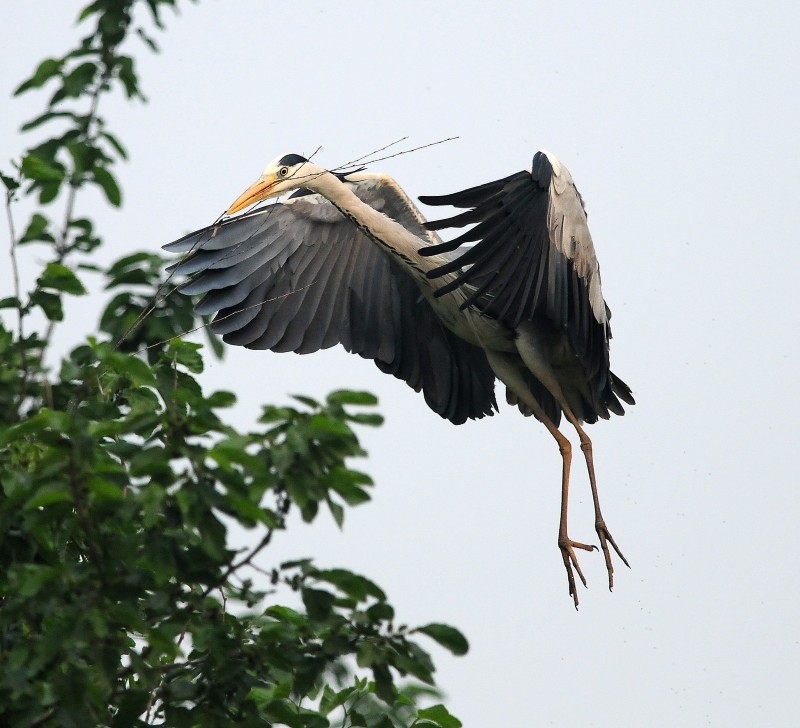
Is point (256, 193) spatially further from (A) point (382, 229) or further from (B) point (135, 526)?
(B) point (135, 526)

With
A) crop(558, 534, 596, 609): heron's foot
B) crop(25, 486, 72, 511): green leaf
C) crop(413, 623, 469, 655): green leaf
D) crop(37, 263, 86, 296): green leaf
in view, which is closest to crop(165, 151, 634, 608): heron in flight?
crop(558, 534, 596, 609): heron's foot

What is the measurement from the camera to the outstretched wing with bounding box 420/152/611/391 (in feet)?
16.3

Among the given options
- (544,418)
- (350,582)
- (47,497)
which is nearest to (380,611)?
(350,582)

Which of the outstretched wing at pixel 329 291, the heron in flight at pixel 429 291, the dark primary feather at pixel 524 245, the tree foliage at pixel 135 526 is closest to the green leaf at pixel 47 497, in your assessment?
the tree foliage at pixel 135 526

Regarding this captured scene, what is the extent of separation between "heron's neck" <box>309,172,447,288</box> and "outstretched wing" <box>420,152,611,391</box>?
307 millimetres

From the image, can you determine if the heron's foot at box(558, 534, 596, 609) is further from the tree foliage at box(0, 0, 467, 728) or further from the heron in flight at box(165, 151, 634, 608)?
the tree foliage at box(0, 0, 467, 728)

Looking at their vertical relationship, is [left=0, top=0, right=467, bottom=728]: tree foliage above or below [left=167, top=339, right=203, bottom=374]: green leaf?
below

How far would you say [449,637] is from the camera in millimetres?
2582

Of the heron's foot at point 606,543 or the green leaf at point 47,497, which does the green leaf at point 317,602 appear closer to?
the green leaf at point 47,497

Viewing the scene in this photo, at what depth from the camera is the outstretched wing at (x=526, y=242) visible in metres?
4.96

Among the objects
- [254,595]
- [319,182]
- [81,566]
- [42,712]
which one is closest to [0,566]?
[81,566]

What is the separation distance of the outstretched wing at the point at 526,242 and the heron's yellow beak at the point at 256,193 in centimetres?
98

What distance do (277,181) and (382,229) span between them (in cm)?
56

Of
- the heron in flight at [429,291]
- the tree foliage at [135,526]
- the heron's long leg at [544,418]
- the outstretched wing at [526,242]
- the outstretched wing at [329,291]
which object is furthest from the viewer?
the outstretched wing at [329,291]
